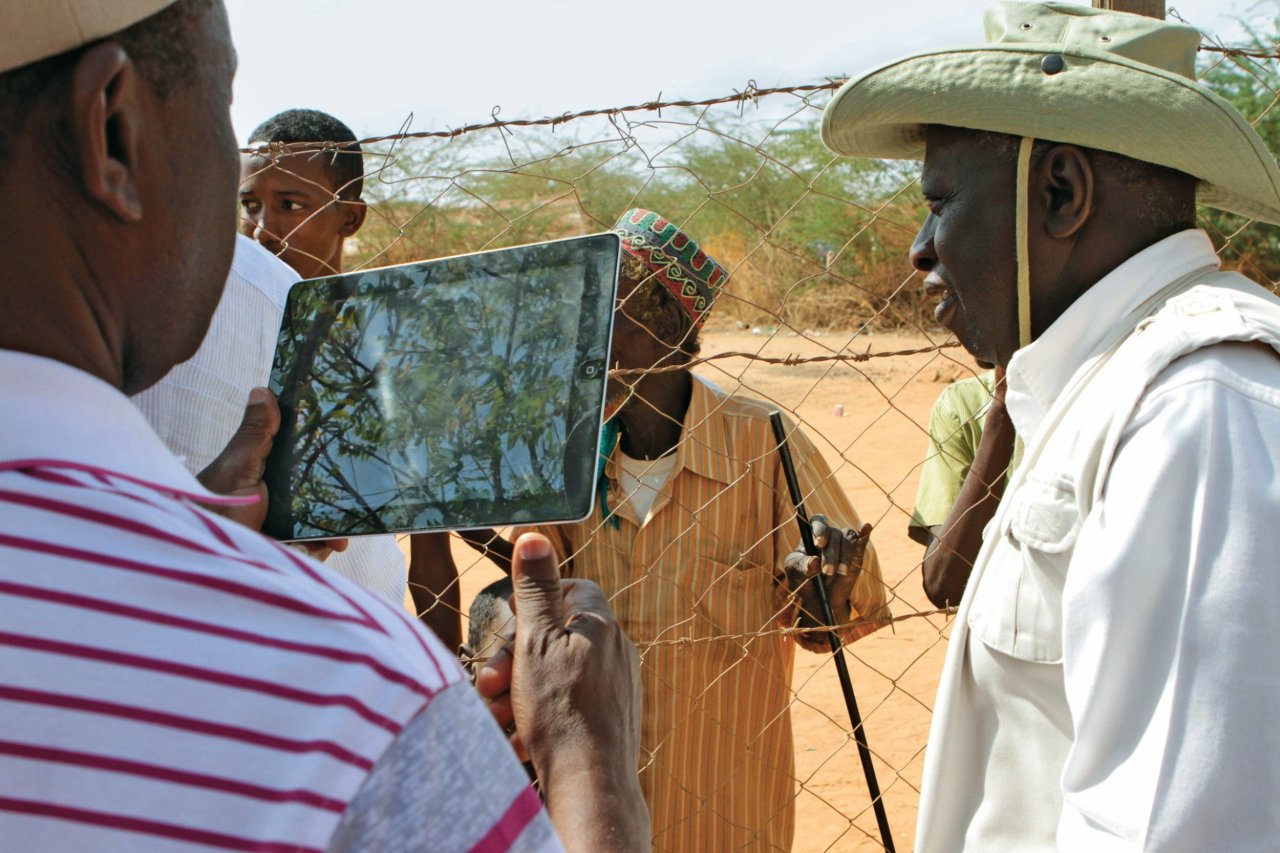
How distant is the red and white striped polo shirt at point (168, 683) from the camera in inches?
23.8

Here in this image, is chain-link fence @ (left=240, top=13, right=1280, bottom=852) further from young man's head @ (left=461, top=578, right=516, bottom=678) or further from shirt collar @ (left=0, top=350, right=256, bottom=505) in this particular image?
shirt collar @ (left=0, top=350, right=256, bottom=505)

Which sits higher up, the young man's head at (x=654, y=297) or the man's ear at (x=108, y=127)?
the man's ear at (x=108, y=127)

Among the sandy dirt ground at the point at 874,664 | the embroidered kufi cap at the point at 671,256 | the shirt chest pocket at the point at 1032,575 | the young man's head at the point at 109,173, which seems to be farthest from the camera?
the sandy dirt ground at the point at 874,664

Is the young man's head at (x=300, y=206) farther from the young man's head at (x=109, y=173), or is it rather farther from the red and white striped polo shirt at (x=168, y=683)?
the red and white striped polo shirt at (x=168, y=683)

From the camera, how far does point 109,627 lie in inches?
24.2

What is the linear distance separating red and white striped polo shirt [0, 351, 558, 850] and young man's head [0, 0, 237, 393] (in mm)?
113

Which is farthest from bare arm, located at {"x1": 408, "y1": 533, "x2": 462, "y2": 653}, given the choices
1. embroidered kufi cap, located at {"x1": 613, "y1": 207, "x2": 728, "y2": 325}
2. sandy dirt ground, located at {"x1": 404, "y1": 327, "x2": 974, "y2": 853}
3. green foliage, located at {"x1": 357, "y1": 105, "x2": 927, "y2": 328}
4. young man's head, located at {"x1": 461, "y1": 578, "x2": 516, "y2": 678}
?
green foliage, located at {"x1": 357, "y1": 105, "x2": 927, "y2": 328}

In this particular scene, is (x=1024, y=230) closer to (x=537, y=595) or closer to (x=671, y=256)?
(x=537, y=595)

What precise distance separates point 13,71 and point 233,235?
18 cm

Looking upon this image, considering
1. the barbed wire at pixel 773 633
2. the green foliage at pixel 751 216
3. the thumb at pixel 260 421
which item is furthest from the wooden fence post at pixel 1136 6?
the green foliage at pixel 751 216

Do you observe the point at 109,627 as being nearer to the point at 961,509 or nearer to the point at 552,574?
the point at 552,574

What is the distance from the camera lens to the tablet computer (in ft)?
3.86

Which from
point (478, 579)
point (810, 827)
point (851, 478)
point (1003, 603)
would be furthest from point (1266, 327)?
point (851, 478)

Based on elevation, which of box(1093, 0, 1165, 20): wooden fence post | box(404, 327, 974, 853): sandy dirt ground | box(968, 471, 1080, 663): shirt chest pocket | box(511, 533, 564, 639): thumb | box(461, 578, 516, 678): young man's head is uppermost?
box(1093, 0, 1165, 20): wooden fence post
